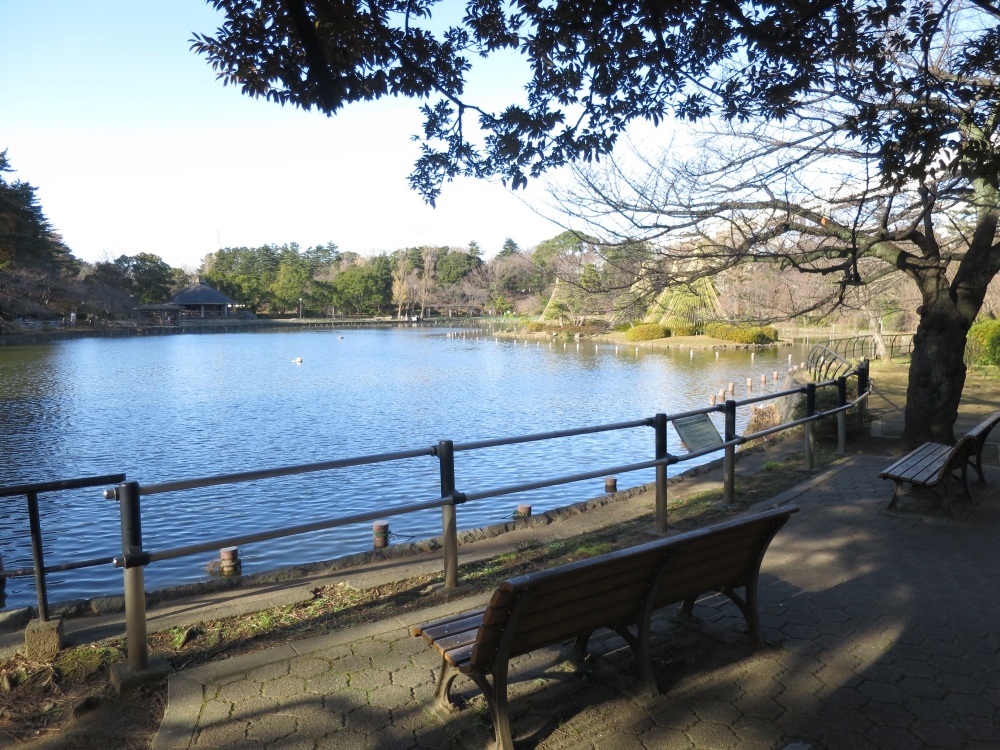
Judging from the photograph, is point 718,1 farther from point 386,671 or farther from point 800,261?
point 386,671

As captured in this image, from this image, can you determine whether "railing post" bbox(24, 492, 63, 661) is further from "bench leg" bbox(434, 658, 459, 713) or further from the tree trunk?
the tree trunk

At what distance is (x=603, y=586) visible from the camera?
3277 mm

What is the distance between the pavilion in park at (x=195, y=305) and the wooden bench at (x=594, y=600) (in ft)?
273

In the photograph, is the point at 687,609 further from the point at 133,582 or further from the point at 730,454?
the point at 730,454

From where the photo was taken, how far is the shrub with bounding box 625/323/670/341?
2067 inches

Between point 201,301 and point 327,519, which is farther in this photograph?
point 201,301

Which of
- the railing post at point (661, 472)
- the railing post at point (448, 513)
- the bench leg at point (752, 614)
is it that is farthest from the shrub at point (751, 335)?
the bench leg at point (752, 614)

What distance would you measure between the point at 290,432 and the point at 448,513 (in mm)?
13553

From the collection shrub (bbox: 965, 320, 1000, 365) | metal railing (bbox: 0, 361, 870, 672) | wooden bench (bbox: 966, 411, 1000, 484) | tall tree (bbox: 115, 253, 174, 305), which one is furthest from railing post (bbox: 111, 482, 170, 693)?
tall tree (bbox: 115, 253, 174, 305)

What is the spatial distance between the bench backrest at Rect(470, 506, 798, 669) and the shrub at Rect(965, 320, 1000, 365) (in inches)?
814

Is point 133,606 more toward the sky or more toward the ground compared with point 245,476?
more toward the ground

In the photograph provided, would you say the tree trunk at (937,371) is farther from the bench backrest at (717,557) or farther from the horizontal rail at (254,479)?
the bench backrest at (717,557)

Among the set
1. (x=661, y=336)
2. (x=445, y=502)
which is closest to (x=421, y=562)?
(x=445, y=502)

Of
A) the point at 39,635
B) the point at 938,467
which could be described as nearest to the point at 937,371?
the point at 938,467
